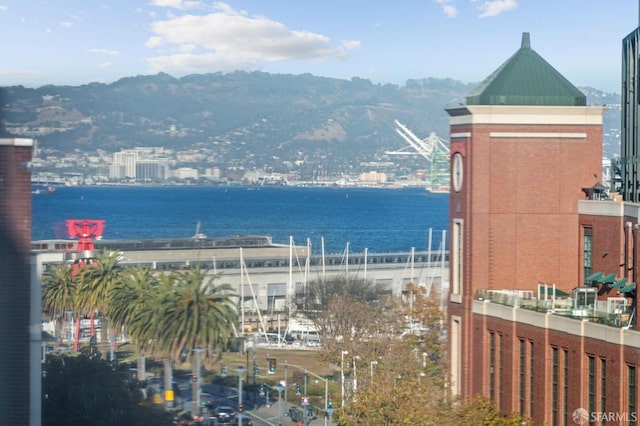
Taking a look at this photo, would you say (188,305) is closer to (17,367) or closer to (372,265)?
(17,367)

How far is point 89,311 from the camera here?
87.8ft

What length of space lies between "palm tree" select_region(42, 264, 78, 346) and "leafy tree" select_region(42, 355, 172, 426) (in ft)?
3.81

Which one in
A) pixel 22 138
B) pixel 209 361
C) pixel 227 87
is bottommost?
pixel 209 361

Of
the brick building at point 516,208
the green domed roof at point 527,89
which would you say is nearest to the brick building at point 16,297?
the brick building at point 516,208

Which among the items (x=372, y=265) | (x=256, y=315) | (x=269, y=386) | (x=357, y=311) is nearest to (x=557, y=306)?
(x=269, y=386)

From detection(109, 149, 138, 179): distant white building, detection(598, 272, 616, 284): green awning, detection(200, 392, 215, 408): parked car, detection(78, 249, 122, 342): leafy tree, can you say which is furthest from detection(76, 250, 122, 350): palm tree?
detection(598, 272, 616, 284): green awning

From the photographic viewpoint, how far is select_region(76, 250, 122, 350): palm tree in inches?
1006

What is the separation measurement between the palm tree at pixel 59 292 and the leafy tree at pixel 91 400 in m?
1.16

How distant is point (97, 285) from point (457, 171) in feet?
34.9

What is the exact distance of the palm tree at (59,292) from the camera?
25.8 metres

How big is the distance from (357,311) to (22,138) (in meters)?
32.3

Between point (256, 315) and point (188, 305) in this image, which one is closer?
point (188, 305)

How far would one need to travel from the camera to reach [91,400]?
24.7m

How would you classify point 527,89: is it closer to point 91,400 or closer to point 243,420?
point 243,420
